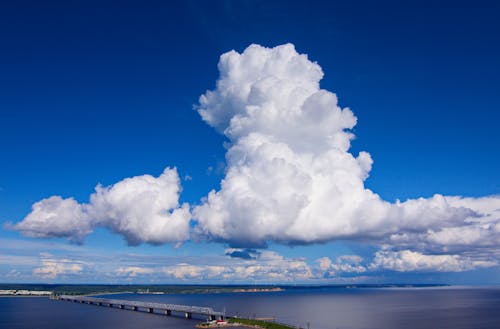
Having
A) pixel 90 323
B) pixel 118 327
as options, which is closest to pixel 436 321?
pixel 118 327

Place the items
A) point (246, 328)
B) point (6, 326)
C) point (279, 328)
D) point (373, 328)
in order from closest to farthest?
1. point (279, 328)
2. point (246, 328)
3. point (373, 328)
4. point (6, 326)

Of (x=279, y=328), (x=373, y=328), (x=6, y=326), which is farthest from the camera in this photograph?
(x=6, y=326)

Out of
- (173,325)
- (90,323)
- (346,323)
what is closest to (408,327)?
(346,323)

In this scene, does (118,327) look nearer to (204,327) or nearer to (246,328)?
(204,327)

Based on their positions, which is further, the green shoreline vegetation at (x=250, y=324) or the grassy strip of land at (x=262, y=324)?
the green shoreline vegetation at (x=250, y=324)

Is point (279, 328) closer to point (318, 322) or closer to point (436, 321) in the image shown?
point (318, 322)

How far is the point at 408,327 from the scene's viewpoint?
16338 cm

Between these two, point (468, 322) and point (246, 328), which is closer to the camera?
point (246, 328)

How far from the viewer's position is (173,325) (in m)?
183

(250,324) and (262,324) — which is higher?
(262,324)

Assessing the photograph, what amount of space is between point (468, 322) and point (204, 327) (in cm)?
10629

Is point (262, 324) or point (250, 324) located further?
point (250, 324)

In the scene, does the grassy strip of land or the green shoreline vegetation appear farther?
the green shoreline vegetation

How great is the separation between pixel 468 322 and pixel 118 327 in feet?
452
